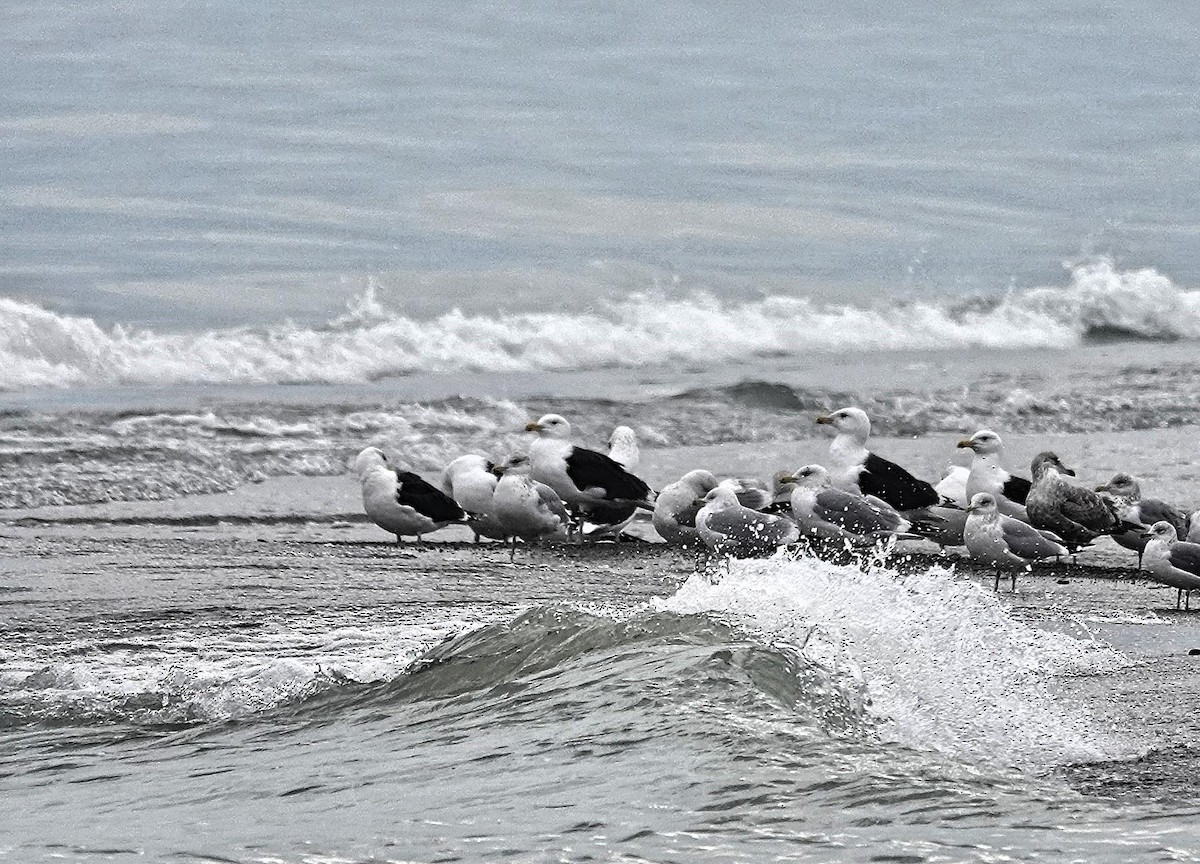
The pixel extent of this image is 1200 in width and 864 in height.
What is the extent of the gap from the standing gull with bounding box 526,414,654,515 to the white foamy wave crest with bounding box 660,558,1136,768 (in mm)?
2676

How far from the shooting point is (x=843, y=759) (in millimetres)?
4863

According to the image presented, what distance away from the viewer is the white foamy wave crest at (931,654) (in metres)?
5.22

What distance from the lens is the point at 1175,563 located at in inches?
311

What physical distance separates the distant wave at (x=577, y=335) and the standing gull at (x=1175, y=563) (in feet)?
38.1

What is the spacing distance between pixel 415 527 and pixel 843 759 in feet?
16.9

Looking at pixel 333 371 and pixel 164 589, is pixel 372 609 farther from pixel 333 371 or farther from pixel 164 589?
pixel 333 371

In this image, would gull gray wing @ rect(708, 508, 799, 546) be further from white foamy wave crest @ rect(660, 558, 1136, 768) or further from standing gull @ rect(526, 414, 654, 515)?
white foamy wave crest @ rect(660, 558, 1136, 768)

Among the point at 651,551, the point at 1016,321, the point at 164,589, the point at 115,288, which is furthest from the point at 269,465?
the point at 1016,321

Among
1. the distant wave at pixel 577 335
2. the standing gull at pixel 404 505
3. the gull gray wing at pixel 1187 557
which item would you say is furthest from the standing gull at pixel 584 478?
the distant wave at pixel 577 335

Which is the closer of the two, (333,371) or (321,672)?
(321,672)

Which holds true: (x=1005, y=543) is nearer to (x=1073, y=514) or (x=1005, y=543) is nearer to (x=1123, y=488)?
(x=1073, y=514)

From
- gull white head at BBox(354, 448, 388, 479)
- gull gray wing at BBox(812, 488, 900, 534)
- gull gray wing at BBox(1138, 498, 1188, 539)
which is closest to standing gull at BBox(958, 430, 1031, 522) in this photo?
gull gray wing at BBox(1138, 498, 1188, 539)

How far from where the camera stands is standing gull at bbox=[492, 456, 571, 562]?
31.3 ft

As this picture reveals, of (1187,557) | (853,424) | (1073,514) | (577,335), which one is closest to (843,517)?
(1073,514)
